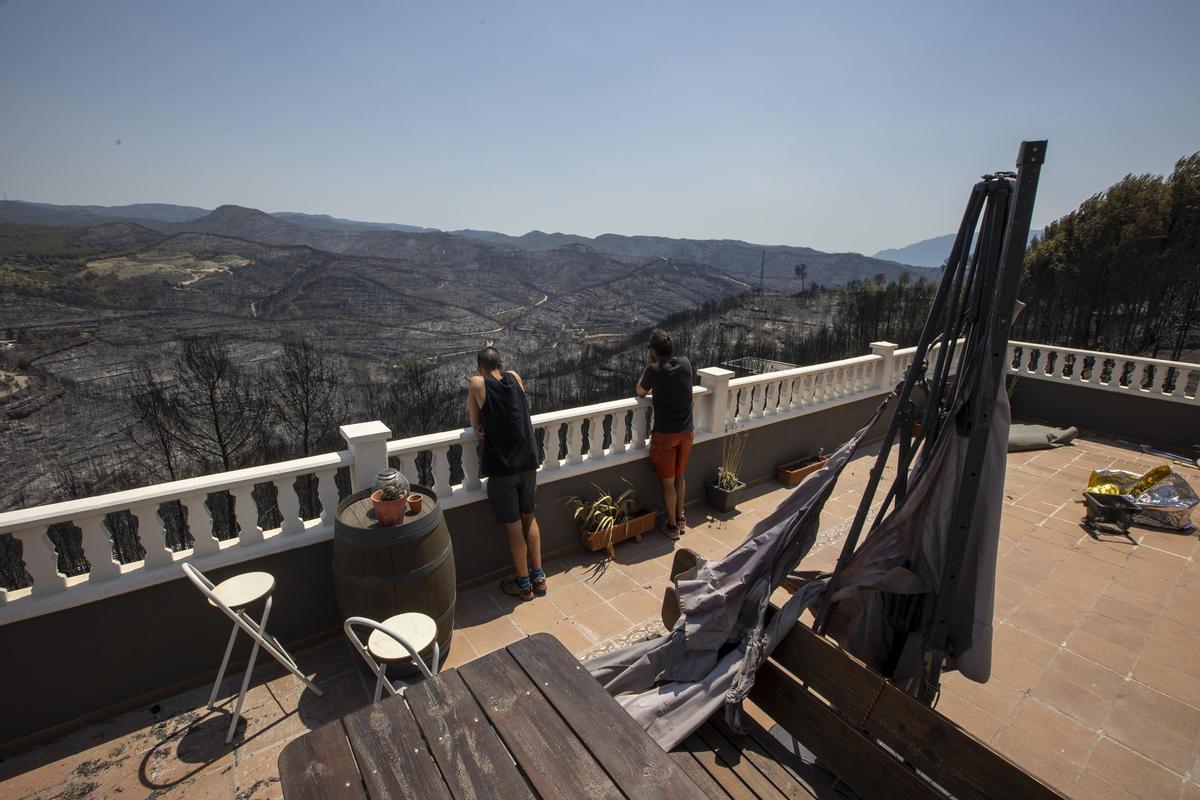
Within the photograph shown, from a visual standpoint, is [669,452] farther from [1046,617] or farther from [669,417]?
[1046,617]

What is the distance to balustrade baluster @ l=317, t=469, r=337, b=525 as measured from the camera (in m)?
3.39

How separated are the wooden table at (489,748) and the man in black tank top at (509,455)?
184 centimetres

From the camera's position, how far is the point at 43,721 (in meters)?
2.77

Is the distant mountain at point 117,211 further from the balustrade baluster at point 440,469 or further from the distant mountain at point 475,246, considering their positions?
the balustrade baluster at point 440,469

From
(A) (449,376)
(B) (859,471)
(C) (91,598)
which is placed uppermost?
(C) (91,598)

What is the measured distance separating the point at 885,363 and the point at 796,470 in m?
2.19

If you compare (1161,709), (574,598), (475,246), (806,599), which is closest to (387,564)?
(574,598)

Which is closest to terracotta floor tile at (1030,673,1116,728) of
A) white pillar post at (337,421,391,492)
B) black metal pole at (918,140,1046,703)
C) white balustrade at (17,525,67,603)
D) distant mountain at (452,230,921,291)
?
black metal pole at (918,140,1046,703)

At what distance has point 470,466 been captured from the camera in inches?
155

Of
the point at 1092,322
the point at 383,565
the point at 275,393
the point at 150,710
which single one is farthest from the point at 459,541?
the point at 1092,322

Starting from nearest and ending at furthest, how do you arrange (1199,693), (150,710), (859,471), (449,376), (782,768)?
(782,768) < (150,710) < (1199,693) < (859,471) < (449,376)

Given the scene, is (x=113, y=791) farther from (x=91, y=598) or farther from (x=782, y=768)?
(x=782, y=768)

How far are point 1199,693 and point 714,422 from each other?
3485 millimetres

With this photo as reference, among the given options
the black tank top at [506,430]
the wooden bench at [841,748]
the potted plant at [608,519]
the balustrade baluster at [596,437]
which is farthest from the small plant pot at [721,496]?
the wooden bench at [841,748]
